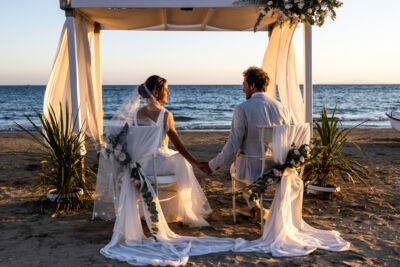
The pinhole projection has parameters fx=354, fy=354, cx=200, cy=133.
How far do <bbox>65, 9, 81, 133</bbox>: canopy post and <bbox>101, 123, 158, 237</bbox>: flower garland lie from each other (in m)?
1.31

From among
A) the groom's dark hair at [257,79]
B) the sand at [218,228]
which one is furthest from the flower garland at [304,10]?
the sand at [218,228]

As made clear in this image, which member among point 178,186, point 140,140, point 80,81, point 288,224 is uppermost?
point 80,81

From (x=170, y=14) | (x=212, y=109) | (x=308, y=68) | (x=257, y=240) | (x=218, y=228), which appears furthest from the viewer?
(x=212, y=109)

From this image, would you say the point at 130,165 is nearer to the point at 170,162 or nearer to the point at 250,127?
the point at 170,162

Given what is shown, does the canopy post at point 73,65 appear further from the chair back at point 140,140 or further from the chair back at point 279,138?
the chair back at point 279,138

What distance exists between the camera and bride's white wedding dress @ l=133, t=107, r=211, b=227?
11.6 feet

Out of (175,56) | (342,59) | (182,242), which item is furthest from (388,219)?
(342,59)

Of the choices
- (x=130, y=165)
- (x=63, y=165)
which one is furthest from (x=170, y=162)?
(x=63, y=165)

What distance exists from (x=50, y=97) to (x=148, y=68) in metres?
25.5

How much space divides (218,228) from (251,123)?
1.09 meters

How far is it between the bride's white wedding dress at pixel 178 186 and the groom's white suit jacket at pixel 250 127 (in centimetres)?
38

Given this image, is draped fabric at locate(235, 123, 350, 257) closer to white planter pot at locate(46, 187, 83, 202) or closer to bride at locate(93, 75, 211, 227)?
bride at locate(93, 75, 211, 227)

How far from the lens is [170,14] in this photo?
16.6 ft

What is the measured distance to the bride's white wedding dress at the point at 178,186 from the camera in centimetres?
353
